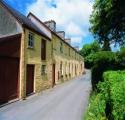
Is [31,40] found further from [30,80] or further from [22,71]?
[22,71]

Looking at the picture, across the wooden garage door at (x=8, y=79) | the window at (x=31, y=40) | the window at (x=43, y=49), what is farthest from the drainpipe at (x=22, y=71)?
the window at (x=43, y=49)

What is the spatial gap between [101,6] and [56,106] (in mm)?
7593

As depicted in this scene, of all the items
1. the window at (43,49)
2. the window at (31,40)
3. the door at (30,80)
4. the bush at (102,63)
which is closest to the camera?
the bush at (102,63)

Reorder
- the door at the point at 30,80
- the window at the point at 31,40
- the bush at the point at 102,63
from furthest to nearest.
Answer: the window at the point at 31,40 < the door at the point at 30,80 < the bush at the point at 102,63

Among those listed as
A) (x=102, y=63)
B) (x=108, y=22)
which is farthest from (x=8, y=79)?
(x=108, y=22)

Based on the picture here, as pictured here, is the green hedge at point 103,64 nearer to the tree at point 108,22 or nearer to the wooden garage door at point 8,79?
the tree at point 108,22

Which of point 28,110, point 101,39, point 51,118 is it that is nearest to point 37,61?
point 101,39

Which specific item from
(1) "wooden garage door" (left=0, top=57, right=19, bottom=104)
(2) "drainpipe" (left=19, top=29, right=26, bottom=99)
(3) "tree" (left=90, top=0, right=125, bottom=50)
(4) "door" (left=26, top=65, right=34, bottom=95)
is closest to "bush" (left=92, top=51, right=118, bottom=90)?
(3) "tree" (left=90, top=0, right=125, bottom=50)

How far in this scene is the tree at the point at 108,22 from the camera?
16359 millimetres

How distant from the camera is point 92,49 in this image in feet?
332

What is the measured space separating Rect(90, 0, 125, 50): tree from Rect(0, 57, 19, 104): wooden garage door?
6846 mm

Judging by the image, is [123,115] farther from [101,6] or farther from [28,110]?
[101,6]

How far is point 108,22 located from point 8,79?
8413 millimetres

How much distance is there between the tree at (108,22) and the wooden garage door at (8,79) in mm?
6846
